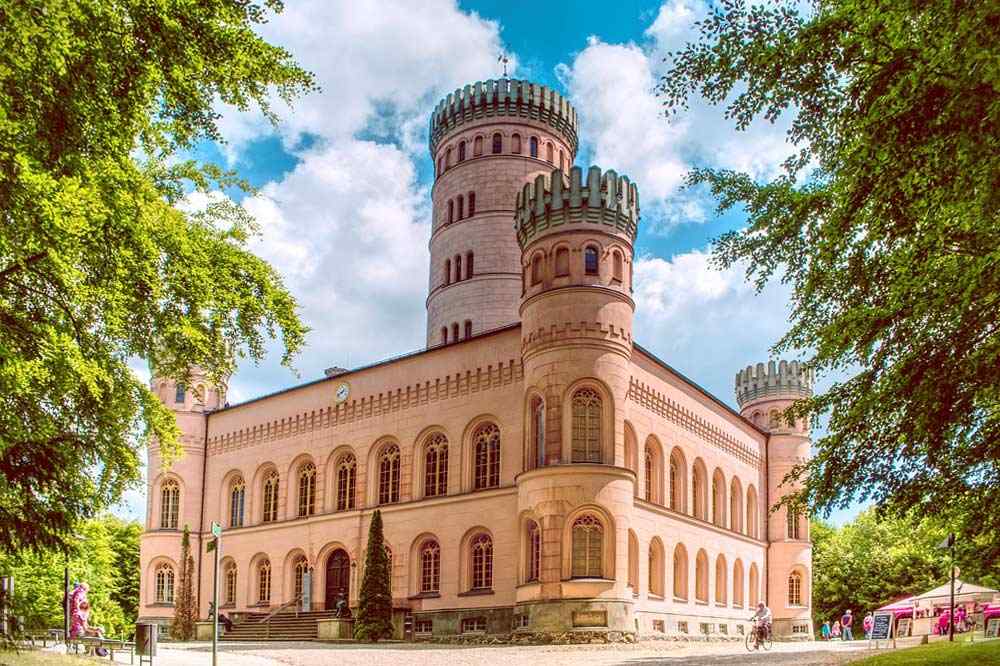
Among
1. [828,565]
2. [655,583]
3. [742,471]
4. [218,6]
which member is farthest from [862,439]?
[828,565]

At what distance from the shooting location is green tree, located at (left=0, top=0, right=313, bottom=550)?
39.5ft

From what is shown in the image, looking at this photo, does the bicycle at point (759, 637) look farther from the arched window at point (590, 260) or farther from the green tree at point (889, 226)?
the green tree at point (889, 226)

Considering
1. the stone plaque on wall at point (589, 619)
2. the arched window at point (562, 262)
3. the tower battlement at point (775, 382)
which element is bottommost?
the stone plaque on wall at point (589, 619)

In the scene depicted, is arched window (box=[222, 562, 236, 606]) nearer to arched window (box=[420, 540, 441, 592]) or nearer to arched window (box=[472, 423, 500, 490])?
arched window (box=[420, 540, 441, 592])

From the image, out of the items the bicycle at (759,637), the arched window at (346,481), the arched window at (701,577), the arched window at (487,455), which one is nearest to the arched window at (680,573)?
the arched window at (701,577)

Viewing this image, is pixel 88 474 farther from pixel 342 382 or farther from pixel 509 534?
pixel 342 382

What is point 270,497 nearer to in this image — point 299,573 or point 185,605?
point 299,573

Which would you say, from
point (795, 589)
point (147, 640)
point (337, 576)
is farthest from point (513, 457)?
point (795, 589)

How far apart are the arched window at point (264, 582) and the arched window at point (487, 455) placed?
11751 millimetres

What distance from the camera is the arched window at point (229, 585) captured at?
1764 inches

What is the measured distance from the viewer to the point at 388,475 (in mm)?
40125

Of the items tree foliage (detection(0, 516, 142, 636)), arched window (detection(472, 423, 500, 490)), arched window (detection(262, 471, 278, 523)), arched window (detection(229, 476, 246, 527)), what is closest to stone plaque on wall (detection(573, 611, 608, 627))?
arched window (detection(472, 423, 500, 490))

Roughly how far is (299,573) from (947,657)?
29313 millimetres

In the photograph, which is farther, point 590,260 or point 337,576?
point 337,576
